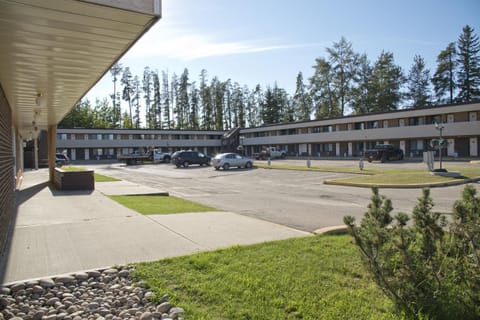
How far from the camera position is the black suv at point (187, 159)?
1533 inches

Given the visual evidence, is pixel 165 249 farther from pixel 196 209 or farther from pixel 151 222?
pixel 196 209

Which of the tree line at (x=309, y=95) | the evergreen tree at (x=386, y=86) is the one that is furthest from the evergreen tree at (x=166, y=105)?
the evergreen tree at (x=386, y=86)

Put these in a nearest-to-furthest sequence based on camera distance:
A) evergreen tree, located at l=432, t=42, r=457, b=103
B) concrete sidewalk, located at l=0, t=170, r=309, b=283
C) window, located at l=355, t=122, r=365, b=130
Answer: concrete sidewalk, located at l=0, t=170, r=309, b=283 → window, located at l=355, t=122, r=365, b=130 → evergreen tree, located at l=432, t=42, r=457, b=103

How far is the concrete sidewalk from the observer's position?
5329 millimetres

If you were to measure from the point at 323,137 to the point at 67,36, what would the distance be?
53.6 meters

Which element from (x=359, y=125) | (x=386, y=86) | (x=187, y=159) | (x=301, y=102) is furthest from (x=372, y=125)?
(x=301, y=102)

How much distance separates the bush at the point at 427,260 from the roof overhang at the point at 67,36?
3234 mm

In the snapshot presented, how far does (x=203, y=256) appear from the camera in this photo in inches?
217

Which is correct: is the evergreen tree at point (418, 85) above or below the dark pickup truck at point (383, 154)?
above

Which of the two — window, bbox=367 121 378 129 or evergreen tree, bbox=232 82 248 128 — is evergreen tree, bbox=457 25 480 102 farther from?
evergreen tree, bbox=232 82 248 128

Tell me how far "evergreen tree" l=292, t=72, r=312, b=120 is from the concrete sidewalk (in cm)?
8066

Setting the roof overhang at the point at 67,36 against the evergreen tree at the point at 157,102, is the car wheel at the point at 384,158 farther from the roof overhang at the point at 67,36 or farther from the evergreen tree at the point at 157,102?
the evergreen tree at the point at 157,102

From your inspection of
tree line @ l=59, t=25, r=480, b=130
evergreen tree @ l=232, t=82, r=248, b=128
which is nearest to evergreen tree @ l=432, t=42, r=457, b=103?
tree line @ l=59, t=25, r=480, b=130

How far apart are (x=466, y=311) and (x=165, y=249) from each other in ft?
14.5
